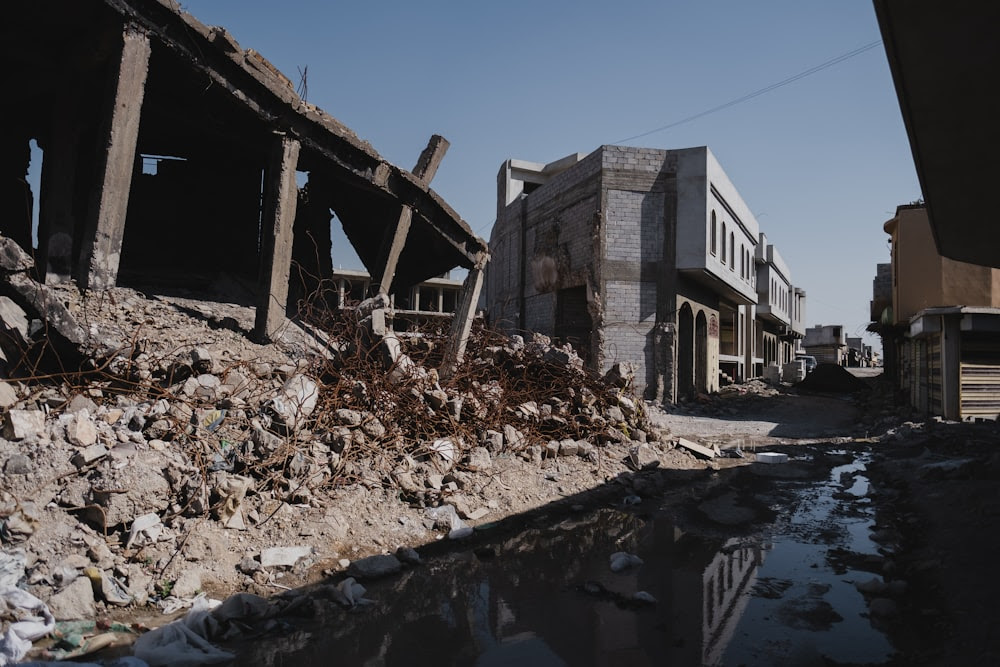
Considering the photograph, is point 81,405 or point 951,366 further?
point 951,366

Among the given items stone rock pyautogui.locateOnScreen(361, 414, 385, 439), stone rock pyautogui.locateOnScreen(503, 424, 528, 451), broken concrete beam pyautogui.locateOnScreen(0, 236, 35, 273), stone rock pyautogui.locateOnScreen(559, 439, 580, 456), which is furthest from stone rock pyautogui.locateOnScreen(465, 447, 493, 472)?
broken concrete beam pyautogui.locateOnScreen(0, 236, 35, 273)

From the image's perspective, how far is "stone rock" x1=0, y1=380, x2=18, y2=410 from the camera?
4109 millimetres

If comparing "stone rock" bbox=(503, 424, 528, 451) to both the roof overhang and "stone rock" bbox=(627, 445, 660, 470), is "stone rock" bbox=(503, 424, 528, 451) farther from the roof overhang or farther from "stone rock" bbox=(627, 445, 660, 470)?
the roof overhang

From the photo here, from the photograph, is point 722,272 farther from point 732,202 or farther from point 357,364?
point 357,364

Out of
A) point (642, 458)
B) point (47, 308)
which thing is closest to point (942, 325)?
point (642, 458)

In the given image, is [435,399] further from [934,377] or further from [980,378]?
[934,377]

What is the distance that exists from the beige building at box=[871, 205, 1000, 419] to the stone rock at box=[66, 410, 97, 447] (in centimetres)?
1269

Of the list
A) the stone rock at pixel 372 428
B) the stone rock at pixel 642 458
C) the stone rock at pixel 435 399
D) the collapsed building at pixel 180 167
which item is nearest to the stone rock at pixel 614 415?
the stone rock at pixel 642 458

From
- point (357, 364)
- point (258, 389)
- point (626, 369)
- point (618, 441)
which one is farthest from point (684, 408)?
point (258, 389)

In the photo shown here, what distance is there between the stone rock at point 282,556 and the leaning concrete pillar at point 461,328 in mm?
3724

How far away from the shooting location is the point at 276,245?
6977 millimetres

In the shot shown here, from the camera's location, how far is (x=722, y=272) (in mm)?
17625

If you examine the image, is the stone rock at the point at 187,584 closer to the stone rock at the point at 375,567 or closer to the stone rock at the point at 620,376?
the stone rock at the point at 375,567

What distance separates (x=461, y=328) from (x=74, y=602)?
5.78 m
